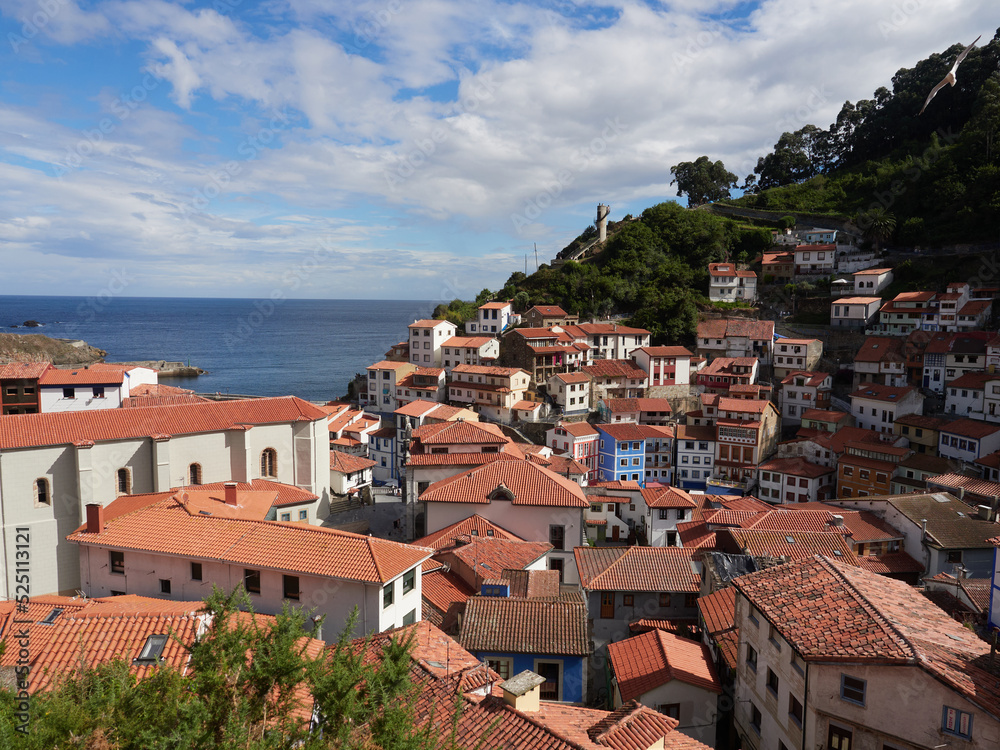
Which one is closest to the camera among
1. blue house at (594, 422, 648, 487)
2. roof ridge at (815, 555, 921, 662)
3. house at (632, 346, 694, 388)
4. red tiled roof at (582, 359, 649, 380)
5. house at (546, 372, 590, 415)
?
roof ridge at (815, 555, 921, 662)

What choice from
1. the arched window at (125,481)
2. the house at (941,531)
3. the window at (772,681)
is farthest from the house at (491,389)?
the window at (772,681)

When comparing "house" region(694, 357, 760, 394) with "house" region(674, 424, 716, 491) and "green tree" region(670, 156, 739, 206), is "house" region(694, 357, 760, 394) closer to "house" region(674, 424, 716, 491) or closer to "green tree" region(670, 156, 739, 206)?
"house" region(674, 424, 716, 491)

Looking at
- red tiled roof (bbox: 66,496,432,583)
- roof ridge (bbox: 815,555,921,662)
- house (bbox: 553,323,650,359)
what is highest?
house (bbox: 553,323,650,359)

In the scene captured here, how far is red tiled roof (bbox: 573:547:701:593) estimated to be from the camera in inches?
818

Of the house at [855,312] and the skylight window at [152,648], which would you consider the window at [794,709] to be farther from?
the house at [855,312]

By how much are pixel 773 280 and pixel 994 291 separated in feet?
77.5

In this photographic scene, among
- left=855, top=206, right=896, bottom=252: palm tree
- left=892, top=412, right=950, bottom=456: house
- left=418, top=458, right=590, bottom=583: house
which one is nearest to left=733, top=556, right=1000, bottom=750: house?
left=418, top=458, right=590, bottom=583: house

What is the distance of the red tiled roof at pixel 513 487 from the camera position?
25.5 metres

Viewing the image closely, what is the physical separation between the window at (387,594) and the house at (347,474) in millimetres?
23638

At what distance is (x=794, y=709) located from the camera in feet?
41.5

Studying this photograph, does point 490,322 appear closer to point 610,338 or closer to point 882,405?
point 610,338

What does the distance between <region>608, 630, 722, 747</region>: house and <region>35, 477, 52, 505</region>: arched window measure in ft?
75.4

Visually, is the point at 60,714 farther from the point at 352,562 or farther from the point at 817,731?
the point at 817,731

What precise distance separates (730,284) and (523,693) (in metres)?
74.8
